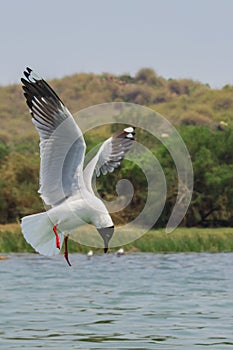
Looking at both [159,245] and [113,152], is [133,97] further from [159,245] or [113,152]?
[113,152]

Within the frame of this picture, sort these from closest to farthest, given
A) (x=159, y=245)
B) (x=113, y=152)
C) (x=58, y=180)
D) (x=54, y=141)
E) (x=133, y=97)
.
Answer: (x=54, y=141)
(x=58, y=180)
(x=113, y=152)
(x=159, y=245)
(x=133, y=97)

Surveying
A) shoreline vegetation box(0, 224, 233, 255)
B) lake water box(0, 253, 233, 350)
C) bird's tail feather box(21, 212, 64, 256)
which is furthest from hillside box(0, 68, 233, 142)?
bird's tail feather box(21, 212, 64, 256)

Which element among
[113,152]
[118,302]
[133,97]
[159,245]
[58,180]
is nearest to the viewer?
[58,180]

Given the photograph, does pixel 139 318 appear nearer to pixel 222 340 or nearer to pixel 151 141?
pixel 222 340

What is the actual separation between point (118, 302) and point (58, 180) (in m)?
7.06

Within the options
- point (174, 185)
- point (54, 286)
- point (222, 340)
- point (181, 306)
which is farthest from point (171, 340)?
point (174, 185)

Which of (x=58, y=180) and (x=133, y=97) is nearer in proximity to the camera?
(x=58, y=180)

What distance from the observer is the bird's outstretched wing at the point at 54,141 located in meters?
12.4

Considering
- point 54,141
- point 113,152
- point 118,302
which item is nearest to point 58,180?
point 54,141

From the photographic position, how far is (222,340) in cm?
1459

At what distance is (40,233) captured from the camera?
12.8 metres

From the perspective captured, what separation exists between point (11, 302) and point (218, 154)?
84.2 ft

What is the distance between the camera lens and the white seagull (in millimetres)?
12422

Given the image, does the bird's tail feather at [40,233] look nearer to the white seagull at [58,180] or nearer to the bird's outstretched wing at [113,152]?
the white seagull at [58,180]
